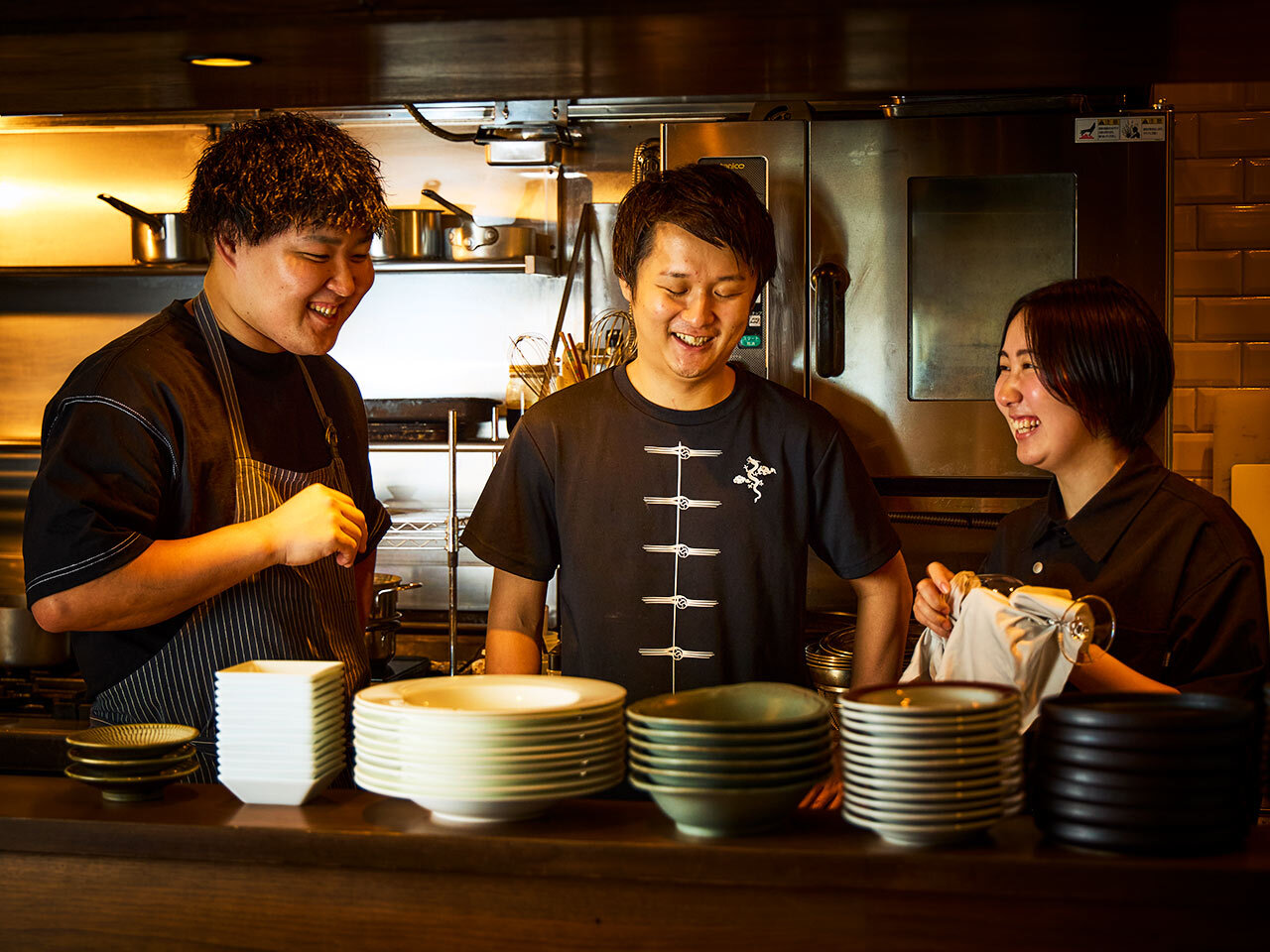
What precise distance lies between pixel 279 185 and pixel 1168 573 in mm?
1446

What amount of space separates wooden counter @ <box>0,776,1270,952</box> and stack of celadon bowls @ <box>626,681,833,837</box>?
0.10 feet

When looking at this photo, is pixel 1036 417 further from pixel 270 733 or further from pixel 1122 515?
pixel 270 733

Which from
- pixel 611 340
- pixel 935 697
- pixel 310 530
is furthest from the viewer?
pixel 611 340

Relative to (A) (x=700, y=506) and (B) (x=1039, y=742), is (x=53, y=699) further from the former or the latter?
(B) (x=1039, y=742)

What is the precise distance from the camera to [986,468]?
3283 millimetres

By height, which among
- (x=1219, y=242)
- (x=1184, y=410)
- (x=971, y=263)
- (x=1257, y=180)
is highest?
(x=1257, y=180)

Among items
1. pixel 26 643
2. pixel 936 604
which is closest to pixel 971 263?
pixel 936 604

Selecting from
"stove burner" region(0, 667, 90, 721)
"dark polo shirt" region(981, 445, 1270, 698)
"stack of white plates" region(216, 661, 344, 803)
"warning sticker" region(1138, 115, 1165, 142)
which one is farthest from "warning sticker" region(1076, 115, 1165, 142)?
"stove burner" region(0, 667, 90, 721)

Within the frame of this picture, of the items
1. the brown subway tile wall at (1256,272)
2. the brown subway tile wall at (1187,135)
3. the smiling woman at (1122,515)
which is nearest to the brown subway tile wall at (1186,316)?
the brown subway tile wall at (1256,272)

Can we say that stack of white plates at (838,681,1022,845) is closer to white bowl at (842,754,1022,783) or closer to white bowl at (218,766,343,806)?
white bowl at (842,754,1022,783)

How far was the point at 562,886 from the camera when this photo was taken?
1.36 meters

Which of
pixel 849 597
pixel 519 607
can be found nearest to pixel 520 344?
pixel 849 597

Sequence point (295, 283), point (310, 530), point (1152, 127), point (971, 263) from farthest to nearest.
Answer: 1. point (971, 263)
2. point (1152, 127)
3. point (295, 283)
4. point (310, 530)

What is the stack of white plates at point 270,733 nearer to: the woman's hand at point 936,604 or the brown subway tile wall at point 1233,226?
the woman's hand at point 936,604
